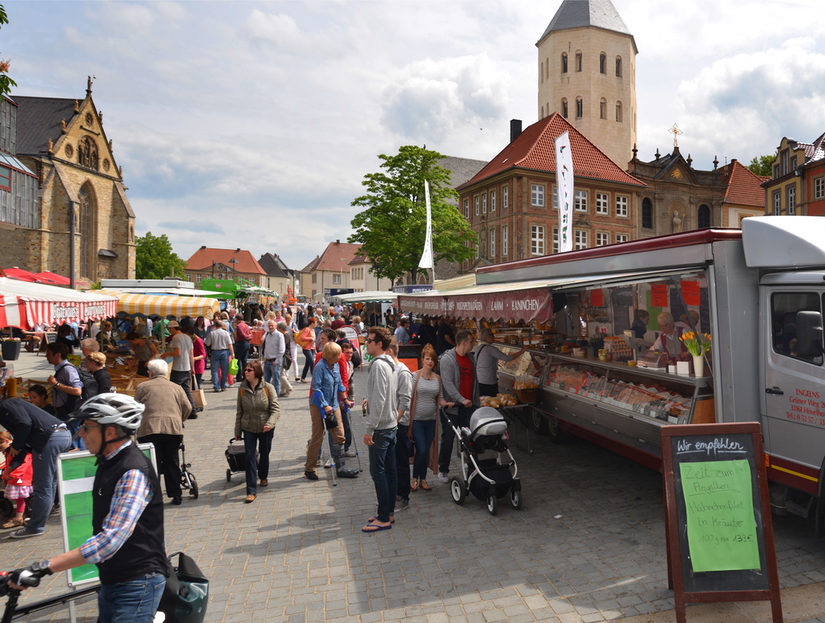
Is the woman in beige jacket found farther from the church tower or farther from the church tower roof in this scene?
the church tower roof

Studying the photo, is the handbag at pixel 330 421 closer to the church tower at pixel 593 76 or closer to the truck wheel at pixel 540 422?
the truck wheel at pixel 540 422

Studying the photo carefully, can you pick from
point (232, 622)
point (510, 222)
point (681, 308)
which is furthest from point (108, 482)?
point (510, 222)

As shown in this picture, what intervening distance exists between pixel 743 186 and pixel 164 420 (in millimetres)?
61592

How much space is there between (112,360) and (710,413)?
43.3ft

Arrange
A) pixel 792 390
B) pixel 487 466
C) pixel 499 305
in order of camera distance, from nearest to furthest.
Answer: pixel 792 390 < pixel 487 466 < pixel 499 305

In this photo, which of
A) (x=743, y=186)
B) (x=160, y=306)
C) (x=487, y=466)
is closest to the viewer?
(x=487, y=466)

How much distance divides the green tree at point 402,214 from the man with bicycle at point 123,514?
105 ft

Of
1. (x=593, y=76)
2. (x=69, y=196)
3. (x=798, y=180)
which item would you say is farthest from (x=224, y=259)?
(x=798, y=180)

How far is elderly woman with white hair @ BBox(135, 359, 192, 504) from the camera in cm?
625

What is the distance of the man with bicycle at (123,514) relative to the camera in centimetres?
269

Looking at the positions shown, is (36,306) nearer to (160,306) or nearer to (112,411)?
(112,411)

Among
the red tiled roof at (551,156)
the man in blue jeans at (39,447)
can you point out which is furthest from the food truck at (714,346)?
the red tiled roof at (551,156)

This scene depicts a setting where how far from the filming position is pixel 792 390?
5.09 meters

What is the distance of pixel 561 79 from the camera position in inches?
2406
